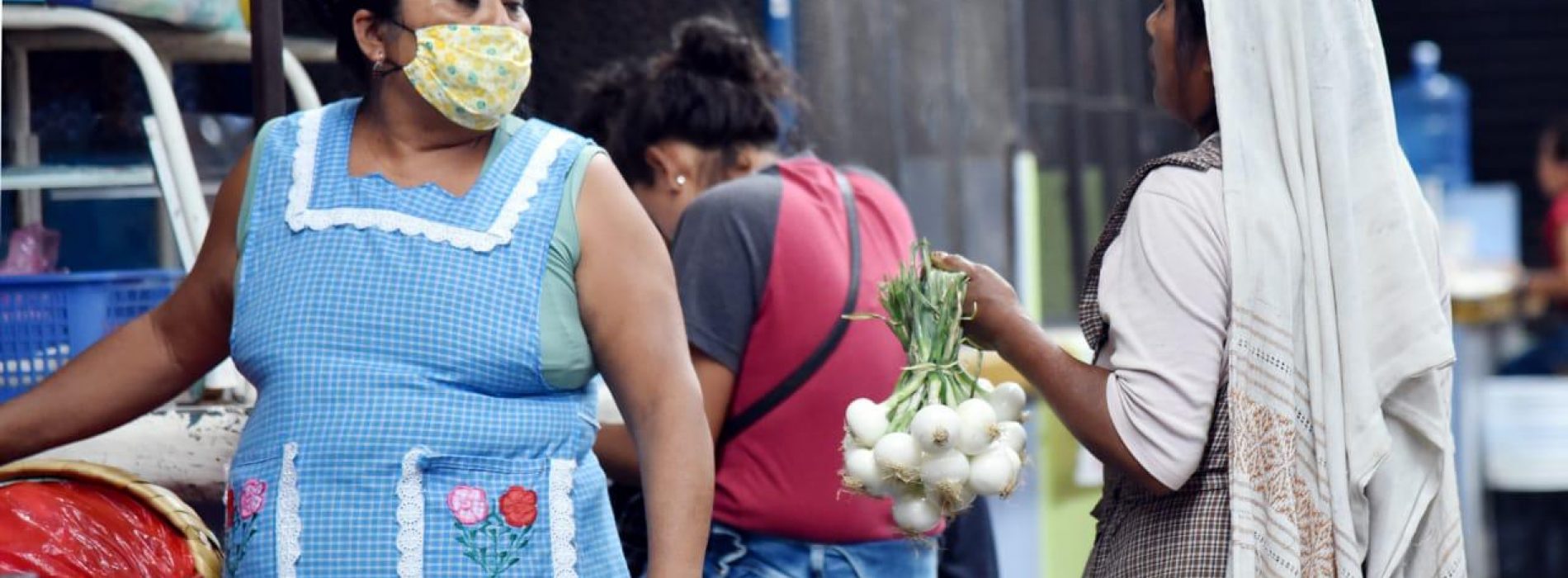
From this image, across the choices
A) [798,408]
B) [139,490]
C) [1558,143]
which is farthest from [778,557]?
[1558,143]

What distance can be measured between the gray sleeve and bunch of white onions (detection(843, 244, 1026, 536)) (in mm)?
452

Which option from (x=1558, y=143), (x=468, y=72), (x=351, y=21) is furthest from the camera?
(x=1558, y=143)

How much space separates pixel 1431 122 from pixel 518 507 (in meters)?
11.6

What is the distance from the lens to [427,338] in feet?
8.20

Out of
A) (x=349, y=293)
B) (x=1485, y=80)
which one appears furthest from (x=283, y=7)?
(x=1485, y=80)

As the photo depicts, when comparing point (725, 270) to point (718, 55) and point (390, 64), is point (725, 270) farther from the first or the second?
point (390, 64)

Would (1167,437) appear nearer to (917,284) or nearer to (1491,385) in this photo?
(917,284)

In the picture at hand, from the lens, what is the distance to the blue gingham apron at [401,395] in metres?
2.47

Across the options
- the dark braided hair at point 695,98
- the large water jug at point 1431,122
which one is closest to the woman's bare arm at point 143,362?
the dark braided hair at point 695,98

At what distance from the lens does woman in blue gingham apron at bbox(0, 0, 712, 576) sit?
2482 millimetres

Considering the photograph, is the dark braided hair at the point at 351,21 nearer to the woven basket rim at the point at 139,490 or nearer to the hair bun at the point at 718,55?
the woven basket rim at the point at 139,490

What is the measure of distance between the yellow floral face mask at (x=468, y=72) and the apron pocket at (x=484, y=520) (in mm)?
458

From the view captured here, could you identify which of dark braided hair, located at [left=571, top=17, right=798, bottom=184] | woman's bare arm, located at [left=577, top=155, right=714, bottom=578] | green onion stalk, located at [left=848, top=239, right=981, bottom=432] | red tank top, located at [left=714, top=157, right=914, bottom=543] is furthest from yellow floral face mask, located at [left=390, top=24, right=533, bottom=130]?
dark braided hair, located at [left=571, top=17, right=798, bottom=184]

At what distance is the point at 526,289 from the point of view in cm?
254
